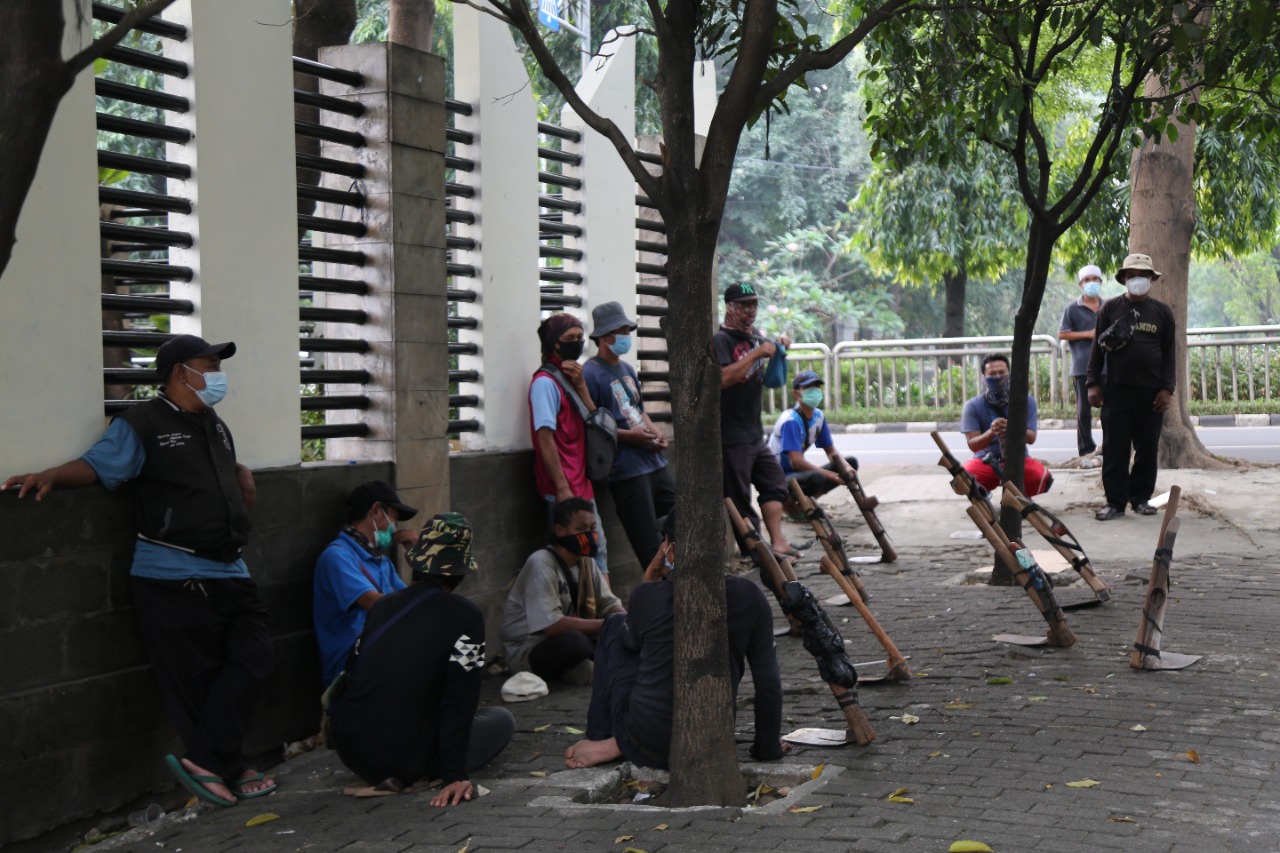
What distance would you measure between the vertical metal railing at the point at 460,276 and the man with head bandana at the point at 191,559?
2.71 metres

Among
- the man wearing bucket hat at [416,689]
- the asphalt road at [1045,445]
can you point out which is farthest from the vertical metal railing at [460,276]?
the asphalt road at [1045,445]

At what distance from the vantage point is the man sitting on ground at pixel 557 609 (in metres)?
8.14

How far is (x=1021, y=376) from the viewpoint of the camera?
32.7 ft

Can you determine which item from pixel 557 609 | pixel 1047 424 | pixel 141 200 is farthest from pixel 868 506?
pixel 1047 424

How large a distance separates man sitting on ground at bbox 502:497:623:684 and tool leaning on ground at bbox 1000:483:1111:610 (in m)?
2.64

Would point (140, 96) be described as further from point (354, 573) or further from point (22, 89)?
point (22, 89)

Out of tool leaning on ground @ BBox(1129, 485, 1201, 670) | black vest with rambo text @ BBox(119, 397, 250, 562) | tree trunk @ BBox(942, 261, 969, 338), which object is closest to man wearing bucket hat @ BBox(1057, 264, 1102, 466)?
tool leaning on ground @ BBox(1129, 485, 1201, 670)

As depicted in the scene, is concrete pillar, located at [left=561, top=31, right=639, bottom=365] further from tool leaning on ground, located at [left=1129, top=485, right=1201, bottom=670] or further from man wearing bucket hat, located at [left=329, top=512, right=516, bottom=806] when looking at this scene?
man wearing bucket hat, located at [left=329, top=512, right=516, bottom=806]

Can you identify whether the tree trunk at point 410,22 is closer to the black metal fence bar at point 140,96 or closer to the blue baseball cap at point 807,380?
the blue baseball cap at point 807,380

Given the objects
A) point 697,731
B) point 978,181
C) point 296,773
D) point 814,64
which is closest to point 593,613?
point 296,773

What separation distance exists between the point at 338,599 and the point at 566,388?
8.49 feet

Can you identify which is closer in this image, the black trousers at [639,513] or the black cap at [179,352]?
the black cap at [179,352]

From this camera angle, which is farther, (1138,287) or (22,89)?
(1138,287)

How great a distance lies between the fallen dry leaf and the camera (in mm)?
5734
